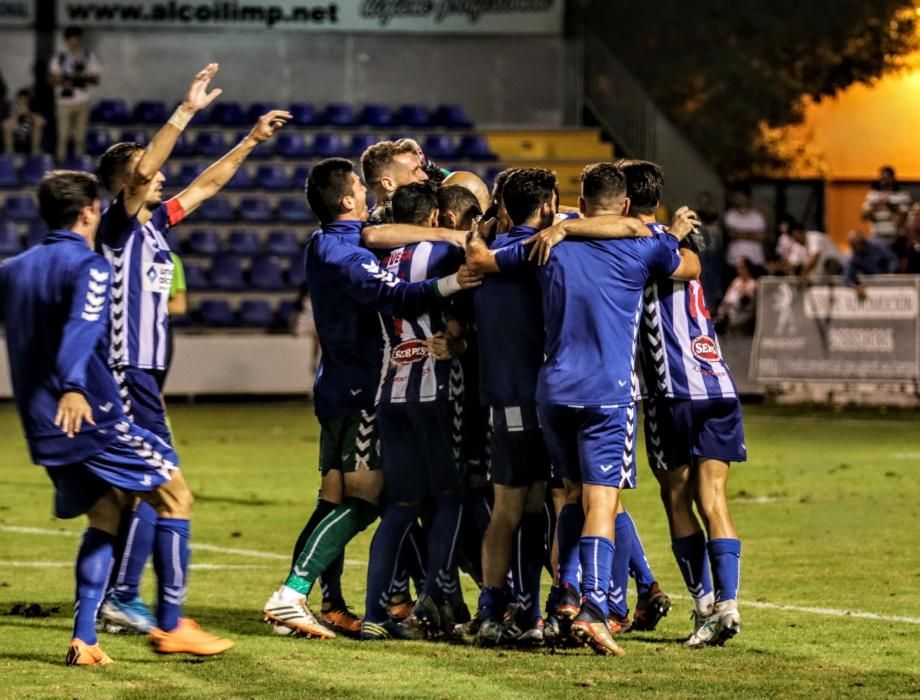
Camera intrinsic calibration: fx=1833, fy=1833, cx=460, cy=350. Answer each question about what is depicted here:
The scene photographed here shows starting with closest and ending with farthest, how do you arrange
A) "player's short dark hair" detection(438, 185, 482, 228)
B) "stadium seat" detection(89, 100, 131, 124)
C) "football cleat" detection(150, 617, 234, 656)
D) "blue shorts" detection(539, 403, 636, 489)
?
"football cleat" detection(150, 617, 234, 656) → "blue shorts" detection(539, 403, 636, 489) → "player's short dark hair" detection(438, 185, 482, 228) → "stadium seat" detection(89, 100, 131, 124)

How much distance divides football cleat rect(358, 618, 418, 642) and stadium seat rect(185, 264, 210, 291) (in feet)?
68.9

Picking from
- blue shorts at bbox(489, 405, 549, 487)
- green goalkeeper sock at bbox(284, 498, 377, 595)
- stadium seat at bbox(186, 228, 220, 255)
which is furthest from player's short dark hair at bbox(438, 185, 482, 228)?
stadium seat at bbox(186, 228, 220, 255)

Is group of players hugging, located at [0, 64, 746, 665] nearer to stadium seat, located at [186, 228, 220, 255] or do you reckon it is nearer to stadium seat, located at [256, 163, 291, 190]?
stadium seat, located at [186, 228, 220, 255]

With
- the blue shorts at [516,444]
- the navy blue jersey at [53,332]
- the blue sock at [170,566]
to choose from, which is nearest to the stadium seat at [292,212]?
the blue shorts at [516,444]

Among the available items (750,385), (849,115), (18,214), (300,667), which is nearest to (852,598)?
(300,667)

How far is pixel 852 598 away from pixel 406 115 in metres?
23.7

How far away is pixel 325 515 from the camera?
838cm

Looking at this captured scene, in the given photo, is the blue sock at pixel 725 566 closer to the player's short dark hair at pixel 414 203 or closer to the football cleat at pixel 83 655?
the player's short dark hair at pixel 414 203

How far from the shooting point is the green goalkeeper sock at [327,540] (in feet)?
26.7

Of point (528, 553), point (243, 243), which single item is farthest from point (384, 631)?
point (243, 243)

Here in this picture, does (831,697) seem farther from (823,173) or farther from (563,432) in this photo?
(823,173)

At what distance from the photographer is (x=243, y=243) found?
29859 mm

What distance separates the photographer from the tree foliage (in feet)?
129

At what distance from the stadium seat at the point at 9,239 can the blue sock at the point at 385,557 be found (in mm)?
20442
